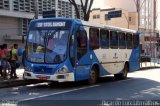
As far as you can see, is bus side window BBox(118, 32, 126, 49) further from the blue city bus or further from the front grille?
the front grille

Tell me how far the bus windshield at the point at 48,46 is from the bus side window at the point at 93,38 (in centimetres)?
192

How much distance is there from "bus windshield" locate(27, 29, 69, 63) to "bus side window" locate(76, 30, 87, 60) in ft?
2.45

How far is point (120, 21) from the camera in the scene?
8544cm

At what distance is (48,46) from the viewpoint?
1609 cm

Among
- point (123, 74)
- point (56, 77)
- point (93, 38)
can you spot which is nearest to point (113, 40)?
point (93, 38)

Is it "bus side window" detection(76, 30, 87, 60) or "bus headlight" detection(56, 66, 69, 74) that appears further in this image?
"bus side window" detection(76, 30, 87, 60)

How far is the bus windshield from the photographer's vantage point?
15.9 metres

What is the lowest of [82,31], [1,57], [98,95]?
[98,95]

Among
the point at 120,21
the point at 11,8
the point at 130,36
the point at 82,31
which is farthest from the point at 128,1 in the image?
the point at 82,31

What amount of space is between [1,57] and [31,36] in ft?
8.74

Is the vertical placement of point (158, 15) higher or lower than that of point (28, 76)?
higher

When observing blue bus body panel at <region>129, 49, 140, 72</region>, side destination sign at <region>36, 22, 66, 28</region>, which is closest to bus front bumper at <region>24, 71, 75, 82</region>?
side destination sign at <region>36, 22, 66, 28</region>

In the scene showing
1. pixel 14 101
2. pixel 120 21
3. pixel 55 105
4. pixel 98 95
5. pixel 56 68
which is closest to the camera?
pixel 55 105

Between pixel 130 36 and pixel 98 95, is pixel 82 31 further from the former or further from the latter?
pixel 130 36
